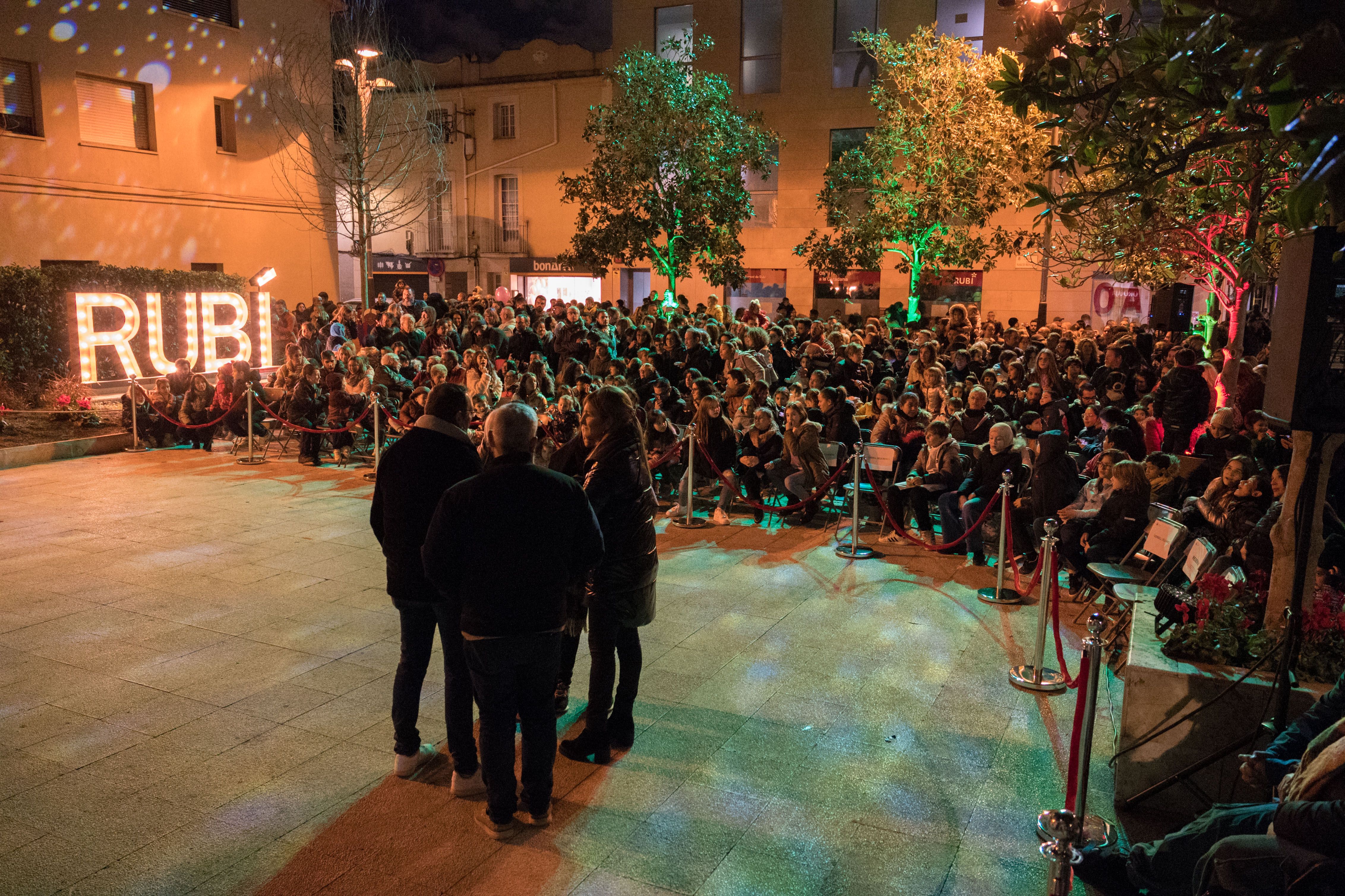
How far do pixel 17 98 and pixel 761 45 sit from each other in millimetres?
22818

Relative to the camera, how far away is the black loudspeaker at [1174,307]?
79.7 feet

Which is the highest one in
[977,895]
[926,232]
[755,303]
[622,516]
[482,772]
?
[926,232]

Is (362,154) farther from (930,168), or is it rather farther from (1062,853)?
(1062,853)

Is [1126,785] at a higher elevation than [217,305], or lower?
lower

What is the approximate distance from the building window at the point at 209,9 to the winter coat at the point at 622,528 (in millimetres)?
23045

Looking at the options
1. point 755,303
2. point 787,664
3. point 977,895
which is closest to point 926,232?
point 755,303

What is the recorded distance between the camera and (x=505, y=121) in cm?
3675

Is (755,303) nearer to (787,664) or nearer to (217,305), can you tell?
(217,305)

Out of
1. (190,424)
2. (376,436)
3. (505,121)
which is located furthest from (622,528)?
(505,121)

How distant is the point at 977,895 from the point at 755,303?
633 inches

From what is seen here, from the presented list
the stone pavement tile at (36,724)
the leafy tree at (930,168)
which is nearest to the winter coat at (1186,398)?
the leafy tree at (930,168)

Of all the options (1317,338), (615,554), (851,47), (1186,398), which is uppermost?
(851,47)

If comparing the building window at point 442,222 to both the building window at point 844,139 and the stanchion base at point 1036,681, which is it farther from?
the stanchion base at point 1036,681

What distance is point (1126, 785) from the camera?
15.4ft
